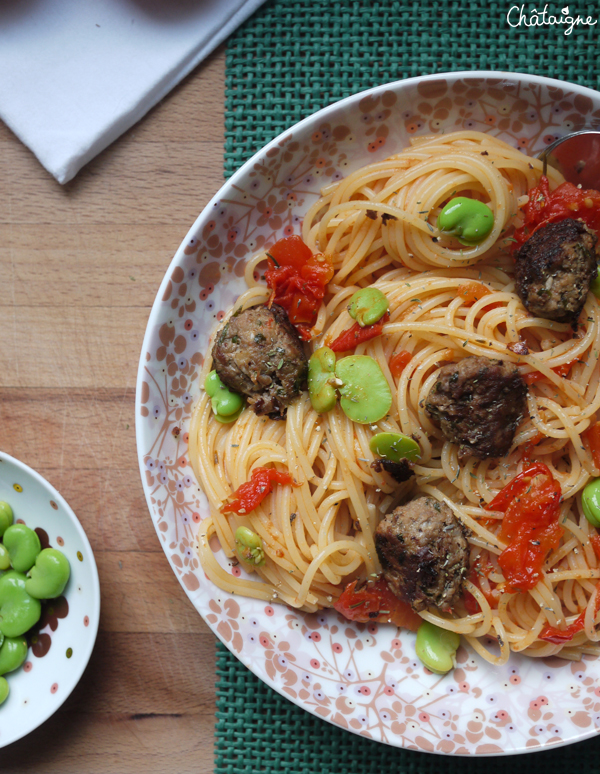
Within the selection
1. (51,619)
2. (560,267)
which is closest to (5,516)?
(51,619)

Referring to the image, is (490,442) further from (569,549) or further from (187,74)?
(187,74)

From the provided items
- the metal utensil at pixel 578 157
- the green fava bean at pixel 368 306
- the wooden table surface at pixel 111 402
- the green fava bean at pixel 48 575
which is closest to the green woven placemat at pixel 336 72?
the wooden table surface at pixel 111 402

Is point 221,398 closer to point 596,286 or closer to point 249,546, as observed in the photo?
point 249,546

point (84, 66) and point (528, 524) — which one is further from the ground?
point (84, 66)

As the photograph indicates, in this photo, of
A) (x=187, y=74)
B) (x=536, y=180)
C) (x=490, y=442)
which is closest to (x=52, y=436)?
(x=187, y=74)

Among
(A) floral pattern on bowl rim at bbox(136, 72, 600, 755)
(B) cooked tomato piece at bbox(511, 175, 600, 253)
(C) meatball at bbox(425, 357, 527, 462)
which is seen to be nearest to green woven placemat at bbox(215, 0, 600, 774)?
(A) floral pattern on bowl rim at bbox(136, 72, 600, 755)

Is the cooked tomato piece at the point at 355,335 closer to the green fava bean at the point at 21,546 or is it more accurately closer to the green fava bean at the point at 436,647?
the green fava bean at the point at 436,647

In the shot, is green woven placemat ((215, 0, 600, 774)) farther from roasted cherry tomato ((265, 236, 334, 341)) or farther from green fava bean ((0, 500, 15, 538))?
green fava bean ((0, 500, 15, 538))
